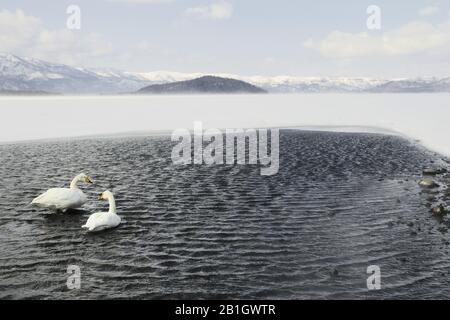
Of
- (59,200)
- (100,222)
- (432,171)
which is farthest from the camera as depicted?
(432,171)

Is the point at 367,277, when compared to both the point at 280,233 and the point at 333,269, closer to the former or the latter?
the point at 333,269

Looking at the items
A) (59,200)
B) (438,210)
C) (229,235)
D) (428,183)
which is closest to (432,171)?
(428,183)

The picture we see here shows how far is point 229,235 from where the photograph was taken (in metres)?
13.8

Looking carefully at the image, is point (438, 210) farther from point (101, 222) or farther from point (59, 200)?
point (59, 200)

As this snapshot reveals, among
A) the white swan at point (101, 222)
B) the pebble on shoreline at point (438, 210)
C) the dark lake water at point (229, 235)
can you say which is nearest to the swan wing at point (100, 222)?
the white swan at point (101, 222)

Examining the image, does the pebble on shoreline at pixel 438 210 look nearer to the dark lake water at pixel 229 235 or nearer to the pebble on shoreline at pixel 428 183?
the dark lake water at pixel 229 235

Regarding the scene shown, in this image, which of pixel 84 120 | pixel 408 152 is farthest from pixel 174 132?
pixel 408 152

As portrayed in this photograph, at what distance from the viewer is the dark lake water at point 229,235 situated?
33.9 feet

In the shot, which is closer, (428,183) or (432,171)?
(428,183)

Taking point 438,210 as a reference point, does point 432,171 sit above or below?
above

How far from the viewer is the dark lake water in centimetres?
1034

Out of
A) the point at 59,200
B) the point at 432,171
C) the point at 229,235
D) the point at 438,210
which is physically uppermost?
the point at 59,200

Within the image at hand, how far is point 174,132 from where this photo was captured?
45281 mm

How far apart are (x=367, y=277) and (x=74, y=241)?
306 inches
